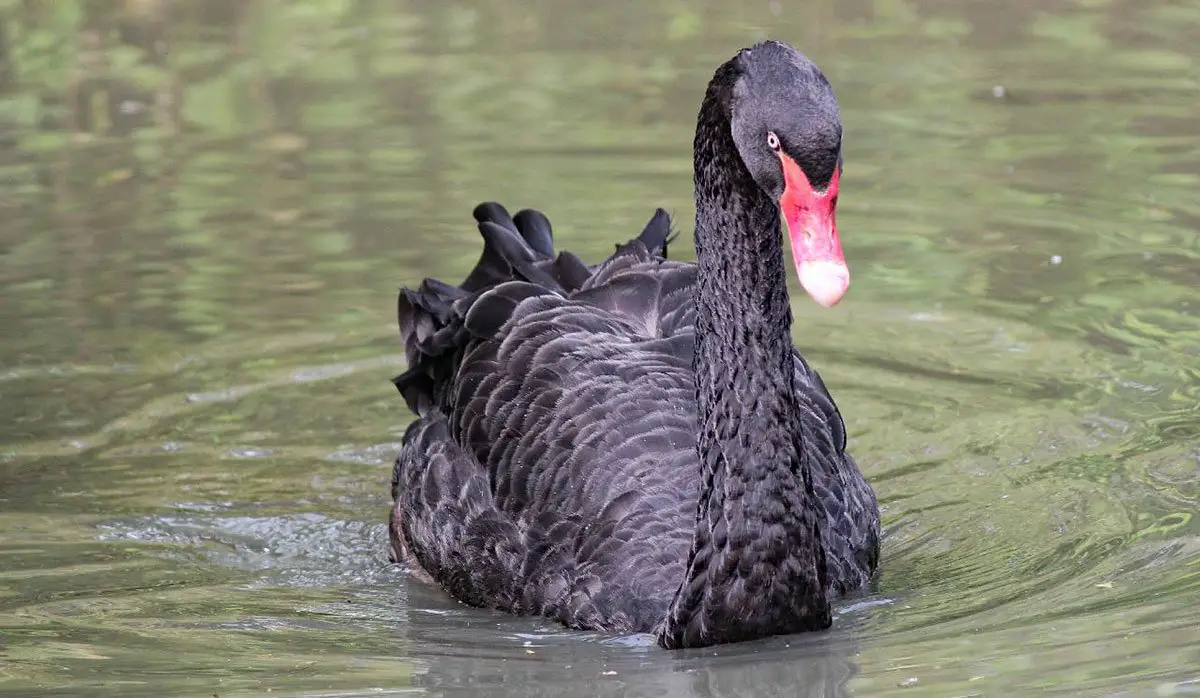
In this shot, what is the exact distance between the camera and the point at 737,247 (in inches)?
221

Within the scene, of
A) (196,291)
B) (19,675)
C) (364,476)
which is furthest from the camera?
Answer: (196,291)

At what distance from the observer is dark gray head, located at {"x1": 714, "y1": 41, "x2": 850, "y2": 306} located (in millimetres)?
4883

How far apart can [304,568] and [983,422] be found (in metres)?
2.81

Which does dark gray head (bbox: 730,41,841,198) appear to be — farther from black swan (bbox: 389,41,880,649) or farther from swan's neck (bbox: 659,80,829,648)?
swan's neck (bbox: 659,80,829,648)

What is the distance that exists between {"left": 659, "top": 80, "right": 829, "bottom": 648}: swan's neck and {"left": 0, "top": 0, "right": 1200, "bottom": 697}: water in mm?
126

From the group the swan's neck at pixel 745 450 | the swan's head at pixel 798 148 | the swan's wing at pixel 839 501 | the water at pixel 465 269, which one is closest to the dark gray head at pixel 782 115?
the swan's head at pixel 798 148

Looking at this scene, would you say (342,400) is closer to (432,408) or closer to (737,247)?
(432,408)

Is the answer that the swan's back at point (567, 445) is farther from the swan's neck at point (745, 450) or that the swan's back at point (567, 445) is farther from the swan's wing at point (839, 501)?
the swan's neck at point (745, 450)

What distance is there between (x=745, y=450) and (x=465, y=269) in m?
4.22

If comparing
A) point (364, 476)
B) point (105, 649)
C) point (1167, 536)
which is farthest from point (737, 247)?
point (364, 476)

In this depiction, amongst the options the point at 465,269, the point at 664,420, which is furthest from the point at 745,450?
the point at 465,269

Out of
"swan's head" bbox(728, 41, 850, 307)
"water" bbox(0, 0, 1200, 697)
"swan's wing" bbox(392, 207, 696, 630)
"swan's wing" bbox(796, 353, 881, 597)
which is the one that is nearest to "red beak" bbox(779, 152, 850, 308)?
"swan's head" bbox(728, 41, 850, 307)

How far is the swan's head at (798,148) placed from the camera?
488cm

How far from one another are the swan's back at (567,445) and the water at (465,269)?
183 millimetres
